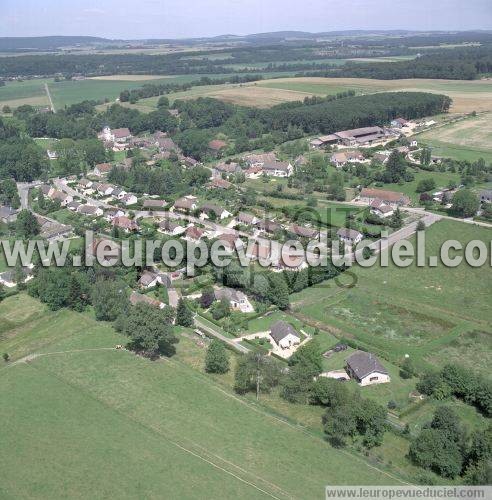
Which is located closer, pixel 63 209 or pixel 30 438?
pixel 30 438

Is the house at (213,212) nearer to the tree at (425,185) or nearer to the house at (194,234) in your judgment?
the house at (194,234)

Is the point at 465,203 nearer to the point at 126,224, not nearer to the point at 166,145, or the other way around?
the point at 126,224

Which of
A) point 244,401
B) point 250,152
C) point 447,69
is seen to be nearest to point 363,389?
point 244,401

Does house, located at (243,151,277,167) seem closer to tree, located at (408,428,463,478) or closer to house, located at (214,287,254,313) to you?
house, located at (214,287,254,313)

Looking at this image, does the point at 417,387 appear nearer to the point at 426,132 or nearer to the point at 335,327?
the point at 335,327

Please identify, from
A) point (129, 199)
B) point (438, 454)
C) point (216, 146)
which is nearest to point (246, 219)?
point (129, 199)

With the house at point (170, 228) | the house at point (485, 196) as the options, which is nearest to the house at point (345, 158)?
the house at point (485, 196)
